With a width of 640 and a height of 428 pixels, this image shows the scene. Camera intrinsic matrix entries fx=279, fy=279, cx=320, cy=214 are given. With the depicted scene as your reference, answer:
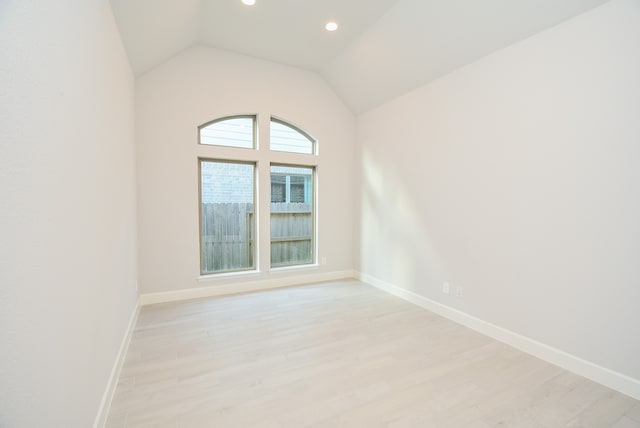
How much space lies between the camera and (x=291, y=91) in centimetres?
441

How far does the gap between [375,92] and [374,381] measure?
374cm

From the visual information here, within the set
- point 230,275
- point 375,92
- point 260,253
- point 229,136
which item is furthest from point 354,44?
point 230,275

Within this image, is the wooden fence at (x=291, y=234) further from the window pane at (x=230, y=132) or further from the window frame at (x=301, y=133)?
the window pane at (x=230, y=132)

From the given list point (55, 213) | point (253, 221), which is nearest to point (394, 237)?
point (253, 221)

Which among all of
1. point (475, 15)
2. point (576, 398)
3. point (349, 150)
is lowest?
point (576, 398)

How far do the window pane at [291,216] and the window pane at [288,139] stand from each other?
30 centimetres

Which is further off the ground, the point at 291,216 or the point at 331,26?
the point at 331,26

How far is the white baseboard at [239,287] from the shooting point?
3682mm

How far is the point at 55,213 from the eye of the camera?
43.8 inches

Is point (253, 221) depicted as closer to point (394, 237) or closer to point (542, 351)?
point (394, 237)

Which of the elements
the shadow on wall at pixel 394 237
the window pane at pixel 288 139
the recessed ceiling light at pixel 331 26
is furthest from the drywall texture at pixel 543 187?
the window pane at pixel 288 139

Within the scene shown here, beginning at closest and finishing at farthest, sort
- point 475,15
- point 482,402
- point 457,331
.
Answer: point 482,402 → point 475,15 → point 457,331

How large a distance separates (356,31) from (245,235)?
3.18 meters

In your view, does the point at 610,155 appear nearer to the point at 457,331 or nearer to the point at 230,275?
the point at 457,331
